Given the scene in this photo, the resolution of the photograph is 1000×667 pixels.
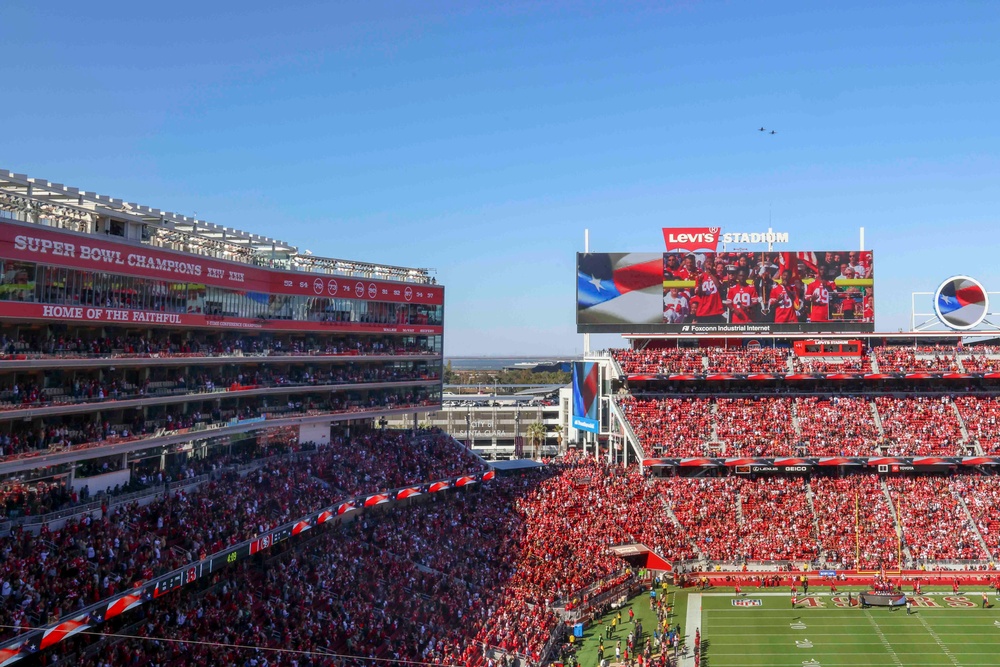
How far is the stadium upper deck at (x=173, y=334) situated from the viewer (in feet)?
86.4

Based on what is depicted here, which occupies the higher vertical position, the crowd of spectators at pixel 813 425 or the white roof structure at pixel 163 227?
the white roof structure at pixel 163 227

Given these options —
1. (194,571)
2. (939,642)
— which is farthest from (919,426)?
(194,571)

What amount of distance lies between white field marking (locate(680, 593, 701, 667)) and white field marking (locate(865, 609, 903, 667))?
6.82m

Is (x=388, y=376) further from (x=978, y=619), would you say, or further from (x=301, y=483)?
(x=978, y=619)

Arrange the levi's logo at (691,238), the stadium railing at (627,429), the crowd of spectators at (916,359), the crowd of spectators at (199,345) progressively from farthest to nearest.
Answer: the levi's logo at (691,238) < the crowd of spectators at (916,359) < the stadium railing at (627,429) < the crowd of spectators at (199,345)

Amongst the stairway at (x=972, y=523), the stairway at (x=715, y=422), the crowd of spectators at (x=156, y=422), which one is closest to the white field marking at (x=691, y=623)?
the stairway at (x=715, y=422)

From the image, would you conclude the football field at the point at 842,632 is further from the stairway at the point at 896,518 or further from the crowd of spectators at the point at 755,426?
the crowd of spectators at the point at 755,426

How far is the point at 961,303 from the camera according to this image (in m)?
53.1

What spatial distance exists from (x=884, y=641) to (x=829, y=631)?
2.01 m

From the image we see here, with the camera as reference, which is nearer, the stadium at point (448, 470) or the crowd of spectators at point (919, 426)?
the stadium at point (448, 470)

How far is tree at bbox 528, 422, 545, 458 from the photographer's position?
2995 inches

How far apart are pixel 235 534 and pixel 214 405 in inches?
336

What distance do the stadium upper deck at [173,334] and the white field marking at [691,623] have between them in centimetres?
1743

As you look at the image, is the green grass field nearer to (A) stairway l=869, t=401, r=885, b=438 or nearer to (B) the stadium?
(B) the stadium
